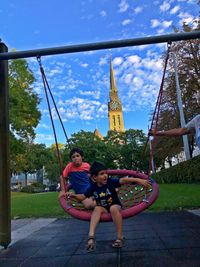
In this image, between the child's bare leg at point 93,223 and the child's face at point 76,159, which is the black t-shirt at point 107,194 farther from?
the child's face at point 76,159

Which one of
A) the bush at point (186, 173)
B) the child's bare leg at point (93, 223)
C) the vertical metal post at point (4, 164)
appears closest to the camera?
the child's bare leg at point (93, 223)

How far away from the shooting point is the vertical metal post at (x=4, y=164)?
13.7ft

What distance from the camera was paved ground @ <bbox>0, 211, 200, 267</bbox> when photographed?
317 centimetres

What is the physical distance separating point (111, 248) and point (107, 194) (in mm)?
651

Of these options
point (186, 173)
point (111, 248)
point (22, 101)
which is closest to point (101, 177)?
point (111, 248)

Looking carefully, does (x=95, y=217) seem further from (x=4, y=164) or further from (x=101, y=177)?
(x=4, y=164)

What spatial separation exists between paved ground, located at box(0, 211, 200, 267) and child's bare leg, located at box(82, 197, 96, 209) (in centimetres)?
51

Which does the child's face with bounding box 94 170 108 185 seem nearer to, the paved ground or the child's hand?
the child's hand

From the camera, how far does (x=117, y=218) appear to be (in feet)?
12.0

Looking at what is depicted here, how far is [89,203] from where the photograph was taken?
405 cm

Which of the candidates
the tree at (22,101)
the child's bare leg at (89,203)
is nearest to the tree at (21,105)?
the tree at (22,101)

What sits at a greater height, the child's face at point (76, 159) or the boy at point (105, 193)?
the child's face at point (76, 159)

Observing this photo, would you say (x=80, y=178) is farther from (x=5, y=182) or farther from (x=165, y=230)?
(x=165, y=230)

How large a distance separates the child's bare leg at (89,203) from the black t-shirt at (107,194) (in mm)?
73
